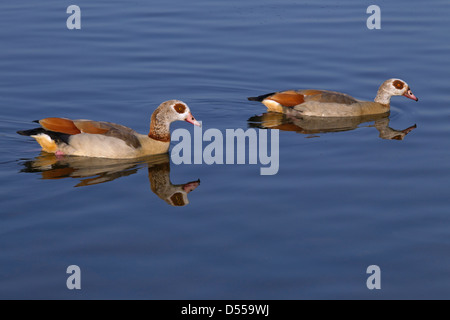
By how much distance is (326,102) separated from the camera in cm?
1469

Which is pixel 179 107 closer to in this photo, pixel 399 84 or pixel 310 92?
pixel 310 92

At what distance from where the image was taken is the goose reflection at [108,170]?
36.0 ft

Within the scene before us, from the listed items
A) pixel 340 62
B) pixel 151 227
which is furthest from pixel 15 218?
pixel 340 62

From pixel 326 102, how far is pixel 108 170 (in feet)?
15.7

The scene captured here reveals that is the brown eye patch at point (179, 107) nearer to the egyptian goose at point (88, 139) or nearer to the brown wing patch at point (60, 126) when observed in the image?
the egyptian goose at point (88, 139)

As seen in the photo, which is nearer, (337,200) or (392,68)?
(337,200)

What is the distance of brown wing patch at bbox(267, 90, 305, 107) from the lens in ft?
48.0

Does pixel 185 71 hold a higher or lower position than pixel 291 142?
higher

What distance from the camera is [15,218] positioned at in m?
9.71

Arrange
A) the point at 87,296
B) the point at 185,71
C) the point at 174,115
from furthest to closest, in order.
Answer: the point at 185,71, the point at 174,115, the point at 87,296

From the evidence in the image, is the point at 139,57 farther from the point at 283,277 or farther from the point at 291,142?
the point at 283,277

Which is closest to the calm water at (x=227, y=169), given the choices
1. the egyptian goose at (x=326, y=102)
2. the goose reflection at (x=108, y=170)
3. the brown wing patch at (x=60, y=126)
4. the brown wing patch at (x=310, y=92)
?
the goose reflection at (x=108, y=170)

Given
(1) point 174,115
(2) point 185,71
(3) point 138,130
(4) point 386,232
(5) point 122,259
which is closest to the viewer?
(5) point 122,259

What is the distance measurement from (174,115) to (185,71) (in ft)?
12.7
